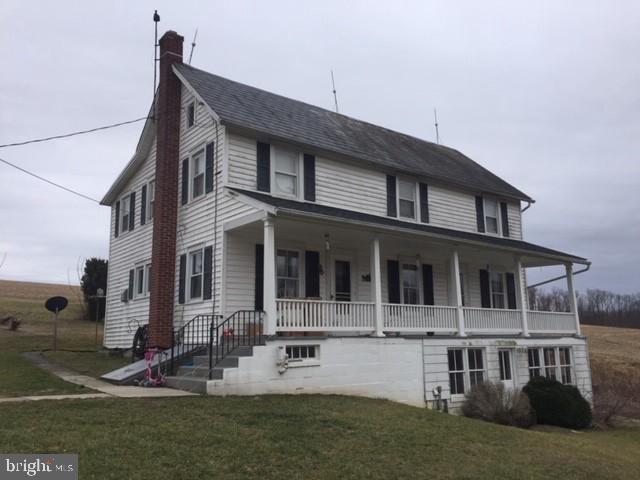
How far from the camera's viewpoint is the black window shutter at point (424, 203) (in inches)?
733

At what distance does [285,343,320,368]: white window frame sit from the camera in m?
11.6

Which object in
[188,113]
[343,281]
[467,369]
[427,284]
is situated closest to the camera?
[467,369]

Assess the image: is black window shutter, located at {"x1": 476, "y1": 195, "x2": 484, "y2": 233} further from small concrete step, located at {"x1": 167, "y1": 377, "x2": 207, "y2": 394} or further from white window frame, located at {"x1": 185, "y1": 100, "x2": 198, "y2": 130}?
small concrete step, located at {"x1": 167, "y1": 377, "x2": 207, "y2": 394}

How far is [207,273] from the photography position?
14.4m

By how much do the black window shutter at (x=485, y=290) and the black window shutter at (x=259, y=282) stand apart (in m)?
8.96

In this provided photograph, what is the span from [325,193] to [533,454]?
926 centimetres

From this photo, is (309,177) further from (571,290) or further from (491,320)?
(571,290)

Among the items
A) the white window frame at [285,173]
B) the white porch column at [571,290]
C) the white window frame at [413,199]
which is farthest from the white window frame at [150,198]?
the white porch column at [571,290]

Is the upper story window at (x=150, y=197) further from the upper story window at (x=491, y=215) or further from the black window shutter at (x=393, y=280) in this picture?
the upper story window at (x=491, y=215)

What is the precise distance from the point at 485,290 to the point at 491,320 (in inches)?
140

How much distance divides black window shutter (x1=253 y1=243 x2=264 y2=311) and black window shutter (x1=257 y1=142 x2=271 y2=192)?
5.21 ft

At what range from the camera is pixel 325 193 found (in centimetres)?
1614

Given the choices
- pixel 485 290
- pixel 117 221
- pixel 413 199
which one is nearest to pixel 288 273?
pixel 413 199

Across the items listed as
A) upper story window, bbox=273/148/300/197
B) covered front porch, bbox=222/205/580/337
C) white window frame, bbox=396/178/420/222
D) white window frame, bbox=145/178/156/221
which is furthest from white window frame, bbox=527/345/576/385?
white window frame, bbox=145/178/156/221
